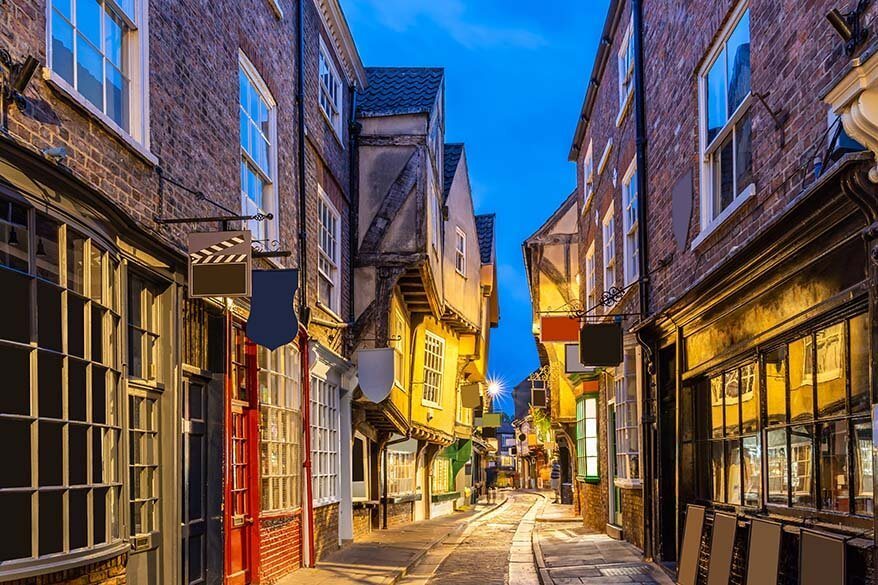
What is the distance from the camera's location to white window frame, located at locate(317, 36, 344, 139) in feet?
53.2

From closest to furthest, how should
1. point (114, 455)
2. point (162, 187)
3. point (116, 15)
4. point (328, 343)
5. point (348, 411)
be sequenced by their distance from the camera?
point (114, 455) < point (116, 15) < point (162, 187) < point (328, 343) < point (348, 411)

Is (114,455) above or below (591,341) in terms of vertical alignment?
below

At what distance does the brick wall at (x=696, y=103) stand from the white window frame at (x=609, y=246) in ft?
12.7

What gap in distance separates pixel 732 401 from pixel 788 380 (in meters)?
1.86

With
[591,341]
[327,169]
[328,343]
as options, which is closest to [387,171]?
[327,169]

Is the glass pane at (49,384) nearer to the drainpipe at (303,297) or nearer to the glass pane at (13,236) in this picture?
the glass pane at (13,236)

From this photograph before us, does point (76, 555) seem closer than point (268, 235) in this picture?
Yes

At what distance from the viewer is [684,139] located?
11.6 metres

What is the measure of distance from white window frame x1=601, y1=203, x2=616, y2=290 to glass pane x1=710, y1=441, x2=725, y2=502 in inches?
270

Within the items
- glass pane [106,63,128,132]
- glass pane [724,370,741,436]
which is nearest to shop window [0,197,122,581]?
glass pane [106,63,128,132]

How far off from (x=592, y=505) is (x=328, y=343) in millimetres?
7723

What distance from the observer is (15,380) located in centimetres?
568

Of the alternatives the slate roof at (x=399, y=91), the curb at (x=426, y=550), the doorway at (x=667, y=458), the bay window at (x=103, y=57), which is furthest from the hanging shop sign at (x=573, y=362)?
the bay window at (x=103, y=57)

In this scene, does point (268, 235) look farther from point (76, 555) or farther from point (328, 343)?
point (76, 555)
